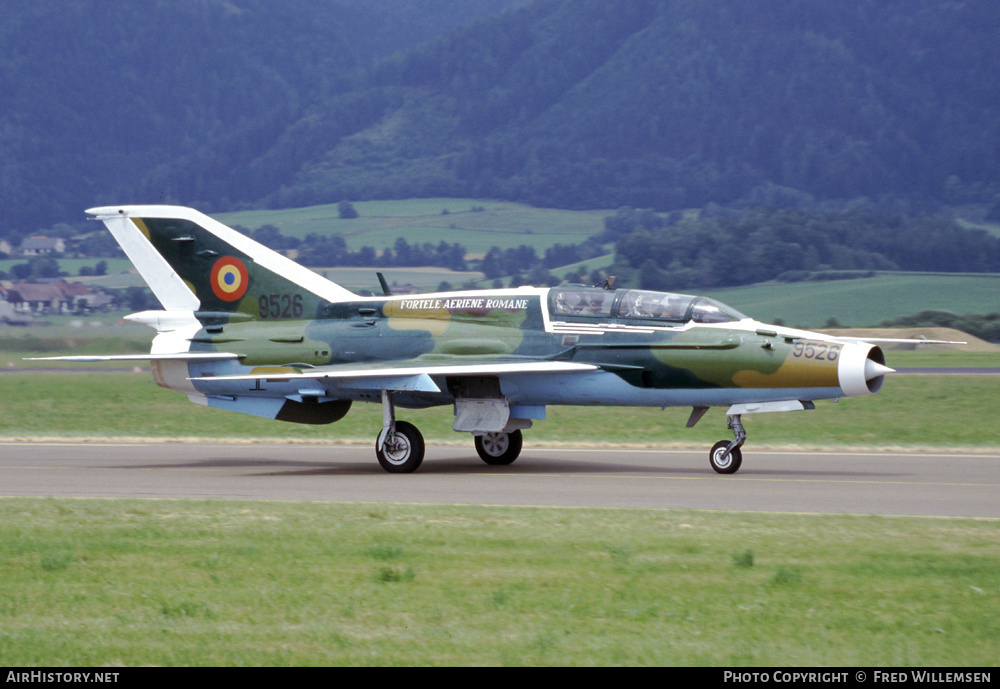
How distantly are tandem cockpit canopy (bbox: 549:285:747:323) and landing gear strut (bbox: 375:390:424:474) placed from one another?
2.76 meters

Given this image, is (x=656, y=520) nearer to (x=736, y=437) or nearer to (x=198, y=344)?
(x=736, y=437)

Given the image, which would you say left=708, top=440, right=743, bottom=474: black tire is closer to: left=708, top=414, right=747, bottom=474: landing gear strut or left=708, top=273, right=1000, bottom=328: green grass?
left=708, top=414, right=747, bottom=474: landing gear strut

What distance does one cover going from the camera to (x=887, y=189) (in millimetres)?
157250

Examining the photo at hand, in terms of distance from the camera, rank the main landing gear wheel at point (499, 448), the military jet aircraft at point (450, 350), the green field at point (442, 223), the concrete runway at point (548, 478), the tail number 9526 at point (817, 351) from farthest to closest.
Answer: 1. the green field at point (442, 223)
2. the main landing gear wheel at point (499, 448)
3. the military jet aircraft at point (450, 350)
4. the tail number 9526 at point (817, 351)
5. the concrete runway at point (548, 478)

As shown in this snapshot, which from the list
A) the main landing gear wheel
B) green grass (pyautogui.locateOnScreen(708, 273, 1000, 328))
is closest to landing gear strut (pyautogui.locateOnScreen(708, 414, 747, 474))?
the main landing gear wheel

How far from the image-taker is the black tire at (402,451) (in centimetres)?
1747

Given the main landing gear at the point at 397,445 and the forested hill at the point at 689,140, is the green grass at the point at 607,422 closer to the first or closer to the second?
the main landing gear at the point at 397,445

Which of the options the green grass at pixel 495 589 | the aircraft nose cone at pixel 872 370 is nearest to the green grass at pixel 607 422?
the aircraft nose cone at pixel 872 370

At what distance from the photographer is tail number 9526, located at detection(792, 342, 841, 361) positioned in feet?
51.7

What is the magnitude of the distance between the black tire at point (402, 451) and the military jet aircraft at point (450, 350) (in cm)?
2

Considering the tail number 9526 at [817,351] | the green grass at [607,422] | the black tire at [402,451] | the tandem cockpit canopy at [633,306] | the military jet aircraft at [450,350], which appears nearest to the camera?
the tail number 9526 at [817,351]

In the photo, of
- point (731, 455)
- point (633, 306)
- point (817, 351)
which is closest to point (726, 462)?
point (731, 455)

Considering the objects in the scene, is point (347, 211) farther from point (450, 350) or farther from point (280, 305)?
point (450, 350)

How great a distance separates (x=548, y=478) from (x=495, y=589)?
789 cm
